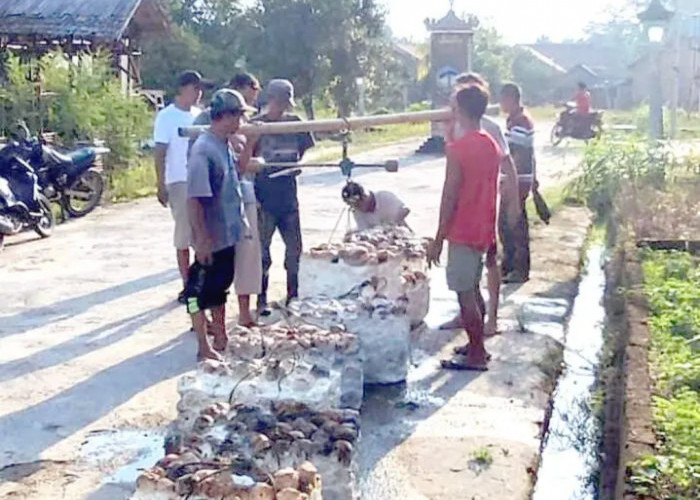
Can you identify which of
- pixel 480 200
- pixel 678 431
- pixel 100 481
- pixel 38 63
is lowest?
pixel 100 481

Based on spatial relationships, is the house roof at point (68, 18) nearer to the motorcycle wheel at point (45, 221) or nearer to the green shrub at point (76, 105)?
the green shrub at point (76, 105)

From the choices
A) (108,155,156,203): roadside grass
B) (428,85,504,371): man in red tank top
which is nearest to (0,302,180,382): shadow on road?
(428,85,504,371): man in red tank top

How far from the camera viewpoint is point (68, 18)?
20.1 metres

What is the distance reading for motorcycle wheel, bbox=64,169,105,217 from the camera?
Answer: 1419 cm

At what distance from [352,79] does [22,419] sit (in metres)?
26.8

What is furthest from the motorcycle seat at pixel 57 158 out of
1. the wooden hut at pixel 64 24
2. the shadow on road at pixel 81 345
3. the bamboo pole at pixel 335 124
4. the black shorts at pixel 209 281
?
the black shorts at pixel 209 281

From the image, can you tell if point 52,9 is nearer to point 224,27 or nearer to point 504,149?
point 224,27

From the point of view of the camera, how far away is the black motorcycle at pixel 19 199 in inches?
463

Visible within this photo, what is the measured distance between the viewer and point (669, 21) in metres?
15.6

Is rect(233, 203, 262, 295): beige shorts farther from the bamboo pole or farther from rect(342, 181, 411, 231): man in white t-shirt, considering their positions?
rect(342, 181, 411, 231): man in white t-shirt

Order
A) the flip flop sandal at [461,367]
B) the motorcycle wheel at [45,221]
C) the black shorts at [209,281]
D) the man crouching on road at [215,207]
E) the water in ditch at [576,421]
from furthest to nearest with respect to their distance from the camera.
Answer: the motorcycle wheel at [45,221] < the flip flop sandal at [461,367] < the black shorts at [209,281] < the man crouching on road at [215,207] < the water in ditch at [576,421]

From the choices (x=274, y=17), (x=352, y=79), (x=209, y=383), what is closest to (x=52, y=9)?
(x=274, y=17)

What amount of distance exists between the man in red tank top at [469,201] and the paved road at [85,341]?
864 mm

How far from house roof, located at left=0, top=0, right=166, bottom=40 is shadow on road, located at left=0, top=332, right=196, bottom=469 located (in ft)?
43.5
